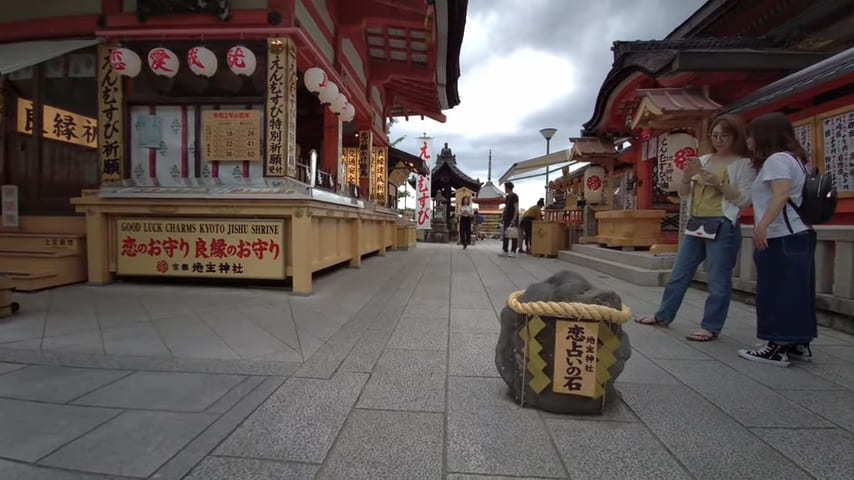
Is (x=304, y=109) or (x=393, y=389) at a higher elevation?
(x=304, y=109)

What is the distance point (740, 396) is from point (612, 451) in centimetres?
112

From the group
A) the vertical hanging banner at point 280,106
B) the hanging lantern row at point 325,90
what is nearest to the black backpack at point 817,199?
the vertical hanging banner at point 280,106

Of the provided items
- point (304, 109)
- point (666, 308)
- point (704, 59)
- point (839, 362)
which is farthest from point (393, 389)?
point (304, 109)

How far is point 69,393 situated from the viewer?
87.7 inches

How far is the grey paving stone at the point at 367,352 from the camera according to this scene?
2.64m

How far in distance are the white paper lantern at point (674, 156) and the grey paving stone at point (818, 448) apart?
552 centimetres

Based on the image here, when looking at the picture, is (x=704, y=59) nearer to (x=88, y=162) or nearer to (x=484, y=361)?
(x=484, y=361)

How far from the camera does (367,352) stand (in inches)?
115

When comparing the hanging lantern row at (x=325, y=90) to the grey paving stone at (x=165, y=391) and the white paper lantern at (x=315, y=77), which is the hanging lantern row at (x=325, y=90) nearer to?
the white paper lantern at (x=315, y=77)

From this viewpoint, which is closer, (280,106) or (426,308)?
(426,308)

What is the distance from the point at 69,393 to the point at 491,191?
3453 centimetres

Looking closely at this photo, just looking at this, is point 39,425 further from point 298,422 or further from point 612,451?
point 612,451

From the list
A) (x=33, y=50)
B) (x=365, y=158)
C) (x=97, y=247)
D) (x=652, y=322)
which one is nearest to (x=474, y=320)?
(x=652, y=322)

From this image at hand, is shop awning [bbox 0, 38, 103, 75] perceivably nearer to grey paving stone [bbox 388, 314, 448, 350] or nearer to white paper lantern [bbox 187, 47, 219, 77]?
white paper lantern [bbox 187, 47, 219, 77]
